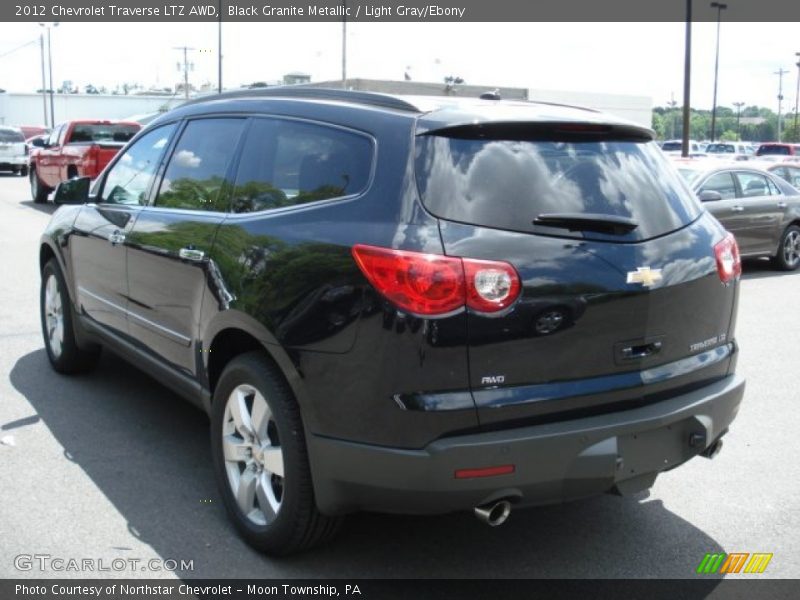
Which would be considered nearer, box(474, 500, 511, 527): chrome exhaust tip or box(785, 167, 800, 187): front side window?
box(474, 500, 511, 527): chrome exhaust tip

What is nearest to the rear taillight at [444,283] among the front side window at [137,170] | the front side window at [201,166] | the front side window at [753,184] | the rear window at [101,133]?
the front side window at [201,166]

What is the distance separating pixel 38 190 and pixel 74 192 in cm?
1840

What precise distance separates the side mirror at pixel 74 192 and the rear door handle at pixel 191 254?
1.98 metres

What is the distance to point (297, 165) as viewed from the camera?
152 inches

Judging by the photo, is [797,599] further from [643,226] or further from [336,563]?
[336,563]

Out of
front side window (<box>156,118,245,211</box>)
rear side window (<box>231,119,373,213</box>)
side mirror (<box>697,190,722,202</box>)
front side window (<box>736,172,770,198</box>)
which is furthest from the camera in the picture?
front side window (<box>736,172,770,198</box>)

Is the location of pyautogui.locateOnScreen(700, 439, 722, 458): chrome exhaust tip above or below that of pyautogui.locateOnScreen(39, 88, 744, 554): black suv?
below

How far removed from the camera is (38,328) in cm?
804

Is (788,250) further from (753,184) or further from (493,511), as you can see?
(493,511)

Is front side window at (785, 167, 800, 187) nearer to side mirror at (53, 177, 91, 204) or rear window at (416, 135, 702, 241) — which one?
side mirror at (53, 177, 91, 204)

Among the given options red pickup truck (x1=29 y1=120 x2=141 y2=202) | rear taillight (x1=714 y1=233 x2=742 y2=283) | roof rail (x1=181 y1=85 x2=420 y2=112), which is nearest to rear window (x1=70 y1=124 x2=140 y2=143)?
red pickup truck (x1=29 y1=120 x2=141 y2=202)

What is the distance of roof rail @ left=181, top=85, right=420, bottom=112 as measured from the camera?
3.66 meters

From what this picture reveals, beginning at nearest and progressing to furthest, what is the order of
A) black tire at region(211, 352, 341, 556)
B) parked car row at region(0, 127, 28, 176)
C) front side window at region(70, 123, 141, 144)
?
1. black tire at region(211, 352, 341, 556)
2. front side window at region(70, 123, 141, 144)
3. parked car row at region(0, 127, 28, 176)

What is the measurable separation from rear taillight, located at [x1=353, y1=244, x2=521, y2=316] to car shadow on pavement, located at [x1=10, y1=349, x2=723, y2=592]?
1.25m
